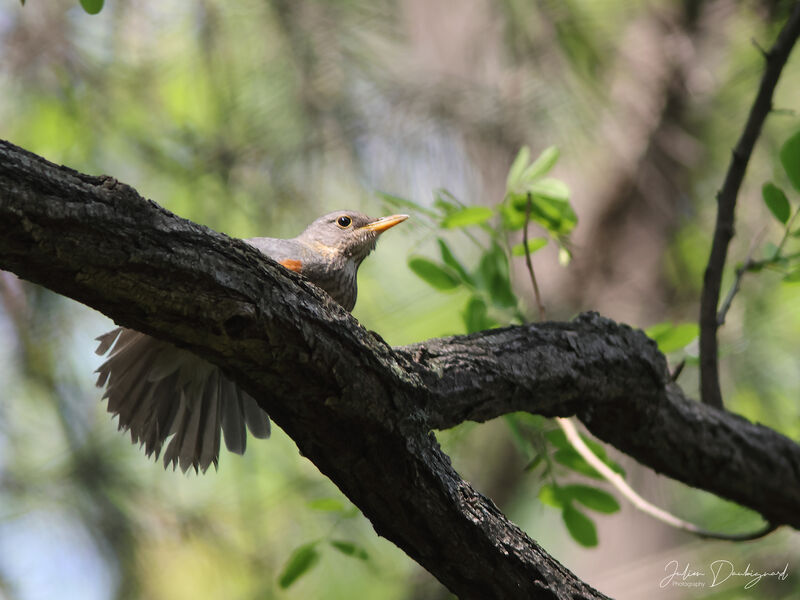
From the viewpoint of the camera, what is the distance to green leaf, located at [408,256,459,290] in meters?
2.64

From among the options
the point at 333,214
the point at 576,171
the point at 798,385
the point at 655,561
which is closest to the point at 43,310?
the point at 333,214

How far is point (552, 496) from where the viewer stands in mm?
2543

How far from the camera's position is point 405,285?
4.91m

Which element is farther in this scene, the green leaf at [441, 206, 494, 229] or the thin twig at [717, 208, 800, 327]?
the thin twig at [717, 208, 800, 327]

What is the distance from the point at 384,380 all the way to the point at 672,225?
3.61 meters

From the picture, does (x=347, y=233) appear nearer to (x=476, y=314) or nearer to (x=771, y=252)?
(x=476, y=314)

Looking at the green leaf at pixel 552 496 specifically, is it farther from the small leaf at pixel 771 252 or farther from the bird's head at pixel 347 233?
the bird's head at pixel 347 233

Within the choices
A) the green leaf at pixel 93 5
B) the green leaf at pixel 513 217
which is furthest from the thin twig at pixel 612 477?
the green leaf at pixel 93 5

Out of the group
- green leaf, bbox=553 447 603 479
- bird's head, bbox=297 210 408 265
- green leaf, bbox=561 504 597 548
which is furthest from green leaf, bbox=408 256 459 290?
green leaf, bbox=561 504 597 548

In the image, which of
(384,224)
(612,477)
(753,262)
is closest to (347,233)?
(384,224)

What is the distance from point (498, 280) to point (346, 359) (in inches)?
44.5

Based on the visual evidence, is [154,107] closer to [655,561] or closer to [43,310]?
[43,310]

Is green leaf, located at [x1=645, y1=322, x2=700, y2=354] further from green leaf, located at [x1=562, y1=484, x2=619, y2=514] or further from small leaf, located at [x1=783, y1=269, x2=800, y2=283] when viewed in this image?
green leaf, located at [x1=562, y1=484, x2=619, y2=514]

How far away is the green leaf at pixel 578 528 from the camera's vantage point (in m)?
2.54
